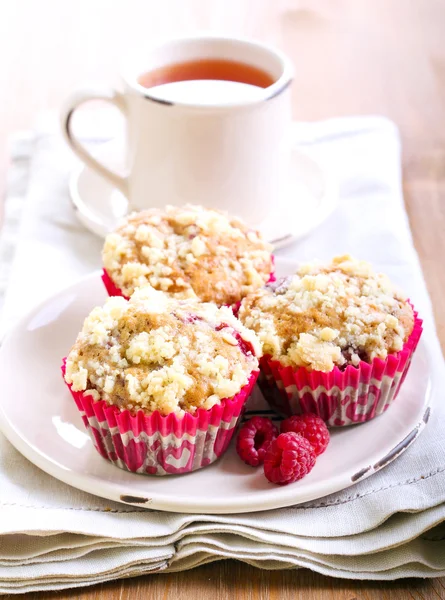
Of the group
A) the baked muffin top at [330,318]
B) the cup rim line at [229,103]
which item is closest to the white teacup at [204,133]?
the cup rim line at [229,103]

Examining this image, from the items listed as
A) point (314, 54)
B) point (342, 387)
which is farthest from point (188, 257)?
point (314, 54)

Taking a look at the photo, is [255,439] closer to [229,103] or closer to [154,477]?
[154,477]

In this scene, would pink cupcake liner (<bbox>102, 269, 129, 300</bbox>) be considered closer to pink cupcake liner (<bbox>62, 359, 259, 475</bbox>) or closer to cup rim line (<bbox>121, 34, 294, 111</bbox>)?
pink cupcake liner (<bbox>62, 359, 259, 475</bbox>)

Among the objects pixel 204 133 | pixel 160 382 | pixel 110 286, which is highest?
pixel 204 133

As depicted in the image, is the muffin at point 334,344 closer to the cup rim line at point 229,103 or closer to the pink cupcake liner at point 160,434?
the pink cupcake liner at point 160,434

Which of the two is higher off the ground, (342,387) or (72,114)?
(72,114)

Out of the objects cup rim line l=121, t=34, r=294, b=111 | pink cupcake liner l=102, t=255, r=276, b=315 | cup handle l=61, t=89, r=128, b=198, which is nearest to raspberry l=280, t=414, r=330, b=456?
pink cupcake liner l=102, t=255, r=276, b=315
